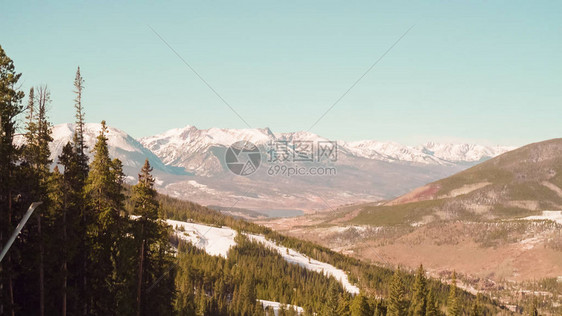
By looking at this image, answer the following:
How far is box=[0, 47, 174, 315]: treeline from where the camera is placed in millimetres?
29188

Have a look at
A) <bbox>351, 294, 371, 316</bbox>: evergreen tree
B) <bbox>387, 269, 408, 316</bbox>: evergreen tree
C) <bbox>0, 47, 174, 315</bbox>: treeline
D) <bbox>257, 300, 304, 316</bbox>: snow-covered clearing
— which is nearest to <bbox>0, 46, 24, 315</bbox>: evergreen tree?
<bbox>0, 47, 174, 315</bbox>: treeline

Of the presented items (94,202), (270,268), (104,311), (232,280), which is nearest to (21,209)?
(94,202)

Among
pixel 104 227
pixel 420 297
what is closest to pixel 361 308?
pixel 420 297

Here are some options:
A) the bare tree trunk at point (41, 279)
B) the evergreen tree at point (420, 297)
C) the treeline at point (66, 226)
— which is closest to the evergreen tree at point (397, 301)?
the evergreen tree at point (420, 297)

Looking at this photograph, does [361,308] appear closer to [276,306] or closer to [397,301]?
[397,301]

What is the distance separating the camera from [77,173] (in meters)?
33.6

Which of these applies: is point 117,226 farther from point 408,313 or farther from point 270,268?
point 270,268

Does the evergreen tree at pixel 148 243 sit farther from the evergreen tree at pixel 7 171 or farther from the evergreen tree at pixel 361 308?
the evergreen tree at pixel 361 308

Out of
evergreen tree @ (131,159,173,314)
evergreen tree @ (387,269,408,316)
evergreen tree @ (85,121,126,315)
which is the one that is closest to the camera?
evergreen tree @ (85,121,126,315)

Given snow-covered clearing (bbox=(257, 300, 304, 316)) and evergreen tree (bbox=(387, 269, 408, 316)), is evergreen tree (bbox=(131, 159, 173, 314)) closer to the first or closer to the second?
evergreen tree (bbox=(387, 269, 408, 316))

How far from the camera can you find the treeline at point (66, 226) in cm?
2919

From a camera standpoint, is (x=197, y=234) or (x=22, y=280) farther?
(x=197, y=234)

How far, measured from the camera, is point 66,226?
1308 inches

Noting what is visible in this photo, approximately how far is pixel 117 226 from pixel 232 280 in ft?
338
